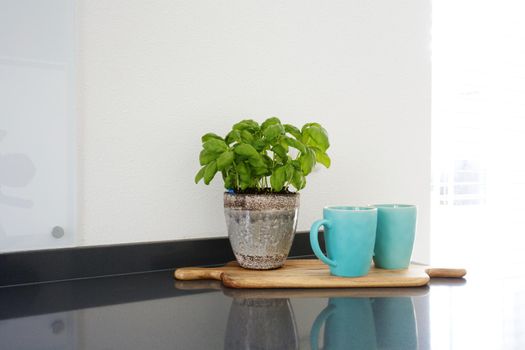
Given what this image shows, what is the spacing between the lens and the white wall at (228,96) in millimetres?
911

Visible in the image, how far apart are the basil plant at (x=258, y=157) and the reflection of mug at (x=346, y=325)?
0.24 meters

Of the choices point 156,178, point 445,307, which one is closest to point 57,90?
point 156,178

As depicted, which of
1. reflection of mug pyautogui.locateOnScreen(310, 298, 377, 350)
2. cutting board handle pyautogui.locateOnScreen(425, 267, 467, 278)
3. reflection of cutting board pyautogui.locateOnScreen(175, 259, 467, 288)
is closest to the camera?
reflection of mug pyautogui.locateOnScreen(310, 298, 377, 350)

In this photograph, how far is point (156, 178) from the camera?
3.14 ft

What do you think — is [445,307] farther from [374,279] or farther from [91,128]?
[91,128]

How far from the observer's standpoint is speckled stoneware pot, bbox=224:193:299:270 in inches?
33.8

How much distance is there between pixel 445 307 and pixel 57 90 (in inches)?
30.5

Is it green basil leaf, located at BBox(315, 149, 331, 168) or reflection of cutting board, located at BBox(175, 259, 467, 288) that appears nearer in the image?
reflection of cutting board, located at BBox(175, 259, 467, 288)

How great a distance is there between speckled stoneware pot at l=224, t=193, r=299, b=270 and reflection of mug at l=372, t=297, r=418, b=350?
8.4 inches

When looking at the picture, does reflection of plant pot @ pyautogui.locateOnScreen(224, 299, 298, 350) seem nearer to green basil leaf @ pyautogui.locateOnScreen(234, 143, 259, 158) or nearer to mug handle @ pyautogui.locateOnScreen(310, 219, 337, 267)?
mug handle @ pyautogui.locateOnScreen(310, 219, 337, 267)

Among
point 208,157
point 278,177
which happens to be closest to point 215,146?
point 208,157

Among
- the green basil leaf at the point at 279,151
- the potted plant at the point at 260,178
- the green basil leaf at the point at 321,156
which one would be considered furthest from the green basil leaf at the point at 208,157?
the green basil leaf at the point at 321,156

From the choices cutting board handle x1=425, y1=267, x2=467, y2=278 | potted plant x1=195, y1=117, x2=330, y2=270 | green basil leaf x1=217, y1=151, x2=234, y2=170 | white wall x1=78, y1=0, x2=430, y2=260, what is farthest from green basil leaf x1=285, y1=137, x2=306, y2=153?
cutting board handle x1=425, y1=267, x2=467, y2=278

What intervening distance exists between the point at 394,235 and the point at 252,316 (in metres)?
0.37
